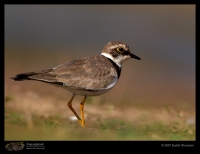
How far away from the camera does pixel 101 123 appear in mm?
9555

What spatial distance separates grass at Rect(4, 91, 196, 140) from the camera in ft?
27.0

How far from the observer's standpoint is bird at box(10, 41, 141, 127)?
9.06 metres

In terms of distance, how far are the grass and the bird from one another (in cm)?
58

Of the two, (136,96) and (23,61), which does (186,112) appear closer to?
(136,96)

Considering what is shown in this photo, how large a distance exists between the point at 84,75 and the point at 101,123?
1.06m

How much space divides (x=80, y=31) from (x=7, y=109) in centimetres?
1029

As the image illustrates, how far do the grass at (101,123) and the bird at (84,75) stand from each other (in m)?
0.58

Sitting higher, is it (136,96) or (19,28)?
(19,28)

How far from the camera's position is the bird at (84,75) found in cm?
906

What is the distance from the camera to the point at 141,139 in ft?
27.0

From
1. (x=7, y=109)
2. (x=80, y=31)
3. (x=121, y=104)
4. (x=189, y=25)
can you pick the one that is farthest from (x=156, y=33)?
(x=7, y=109)

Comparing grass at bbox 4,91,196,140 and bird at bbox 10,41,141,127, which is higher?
bird at bbox 10,41,141,127

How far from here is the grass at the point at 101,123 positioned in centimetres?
822

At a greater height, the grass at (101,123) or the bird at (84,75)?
the bird at (84,75)
